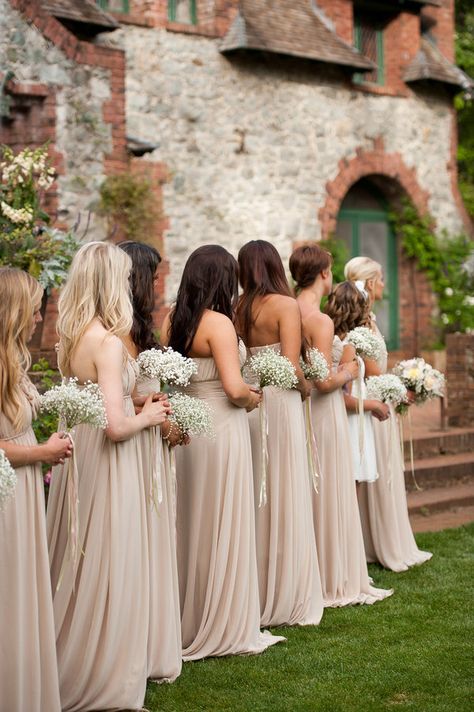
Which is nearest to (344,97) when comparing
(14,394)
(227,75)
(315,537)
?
(227,75)

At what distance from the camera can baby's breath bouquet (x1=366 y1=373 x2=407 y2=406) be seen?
7.80 metres

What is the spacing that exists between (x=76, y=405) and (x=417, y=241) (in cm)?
1489

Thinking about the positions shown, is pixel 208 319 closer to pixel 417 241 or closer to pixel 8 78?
pixel 8 78

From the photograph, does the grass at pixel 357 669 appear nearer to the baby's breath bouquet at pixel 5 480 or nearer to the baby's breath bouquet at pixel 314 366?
the baby's breath bouquet at pixel 314 366

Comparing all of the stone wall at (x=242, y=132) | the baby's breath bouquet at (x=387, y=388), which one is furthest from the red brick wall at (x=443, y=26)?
the baby's breath bouquet at (x=387, y=388)

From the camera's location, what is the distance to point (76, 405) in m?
4.85

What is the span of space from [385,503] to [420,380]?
93 centimetres

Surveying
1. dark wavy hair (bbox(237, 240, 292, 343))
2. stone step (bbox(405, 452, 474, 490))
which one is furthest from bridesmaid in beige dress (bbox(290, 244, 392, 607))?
stone step (bbox(405, 452, 474, 490))

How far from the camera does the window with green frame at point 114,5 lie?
15.0 meters

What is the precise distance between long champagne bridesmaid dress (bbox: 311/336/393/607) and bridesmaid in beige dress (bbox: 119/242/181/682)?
5.72ft

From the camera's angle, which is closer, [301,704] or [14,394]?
[14,394]

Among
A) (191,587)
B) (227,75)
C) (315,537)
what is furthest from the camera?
(227,75)

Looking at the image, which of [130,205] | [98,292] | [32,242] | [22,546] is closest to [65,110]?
[130,205]

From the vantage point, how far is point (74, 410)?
4.87 metres
